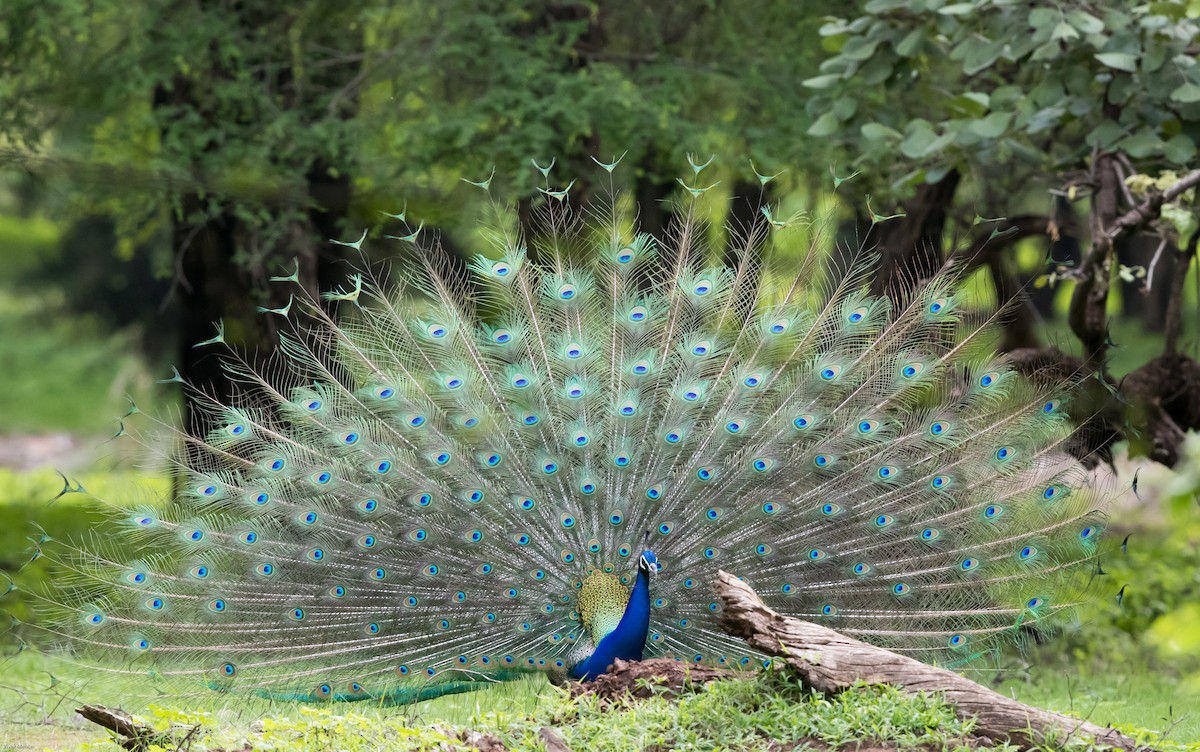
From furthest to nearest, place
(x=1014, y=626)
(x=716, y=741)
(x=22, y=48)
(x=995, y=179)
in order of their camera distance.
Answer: (x=995, y=179)
(x=22, y=48)
(x=1014, y=626)
(x=716, y=741)

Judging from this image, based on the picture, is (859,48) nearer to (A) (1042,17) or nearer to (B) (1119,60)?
(A) (1042,17)

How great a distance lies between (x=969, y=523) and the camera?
6.32m

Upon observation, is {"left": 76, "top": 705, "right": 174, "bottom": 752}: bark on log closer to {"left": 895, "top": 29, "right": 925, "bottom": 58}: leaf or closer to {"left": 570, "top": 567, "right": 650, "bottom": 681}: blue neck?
{"left": 570, "top": 567, "right": 650, "bottom": 681}: blue neck

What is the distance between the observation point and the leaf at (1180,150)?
24.4 ft

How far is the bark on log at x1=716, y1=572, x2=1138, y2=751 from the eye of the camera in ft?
16.2

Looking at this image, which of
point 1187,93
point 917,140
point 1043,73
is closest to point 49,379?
point 917,140

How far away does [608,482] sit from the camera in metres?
6.46

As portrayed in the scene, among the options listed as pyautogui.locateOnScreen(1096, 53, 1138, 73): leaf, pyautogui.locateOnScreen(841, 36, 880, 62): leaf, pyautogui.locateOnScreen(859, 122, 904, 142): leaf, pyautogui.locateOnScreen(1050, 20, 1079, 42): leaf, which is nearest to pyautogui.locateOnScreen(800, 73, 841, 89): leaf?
pyautogui.locateOnScreen(841, 36, 880, 62): leaf

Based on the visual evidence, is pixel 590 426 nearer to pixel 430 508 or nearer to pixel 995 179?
pixel 430 508

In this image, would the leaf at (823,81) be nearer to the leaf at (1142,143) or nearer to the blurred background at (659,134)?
the blurred background at (659,134)

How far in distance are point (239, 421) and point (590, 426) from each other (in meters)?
1.66

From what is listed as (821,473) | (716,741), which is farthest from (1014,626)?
(716,741)

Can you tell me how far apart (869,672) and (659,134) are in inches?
214

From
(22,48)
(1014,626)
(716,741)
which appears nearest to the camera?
(716,741)
